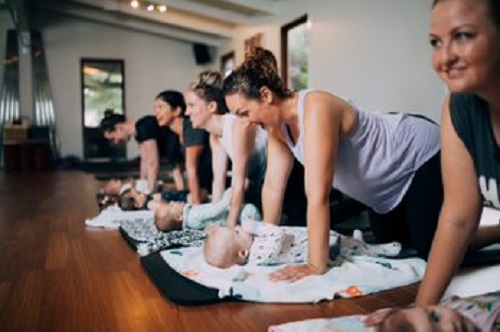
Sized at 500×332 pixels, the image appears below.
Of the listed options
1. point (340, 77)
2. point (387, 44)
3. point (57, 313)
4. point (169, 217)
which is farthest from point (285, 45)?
point (57, 313)

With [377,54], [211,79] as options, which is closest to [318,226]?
[211,79]

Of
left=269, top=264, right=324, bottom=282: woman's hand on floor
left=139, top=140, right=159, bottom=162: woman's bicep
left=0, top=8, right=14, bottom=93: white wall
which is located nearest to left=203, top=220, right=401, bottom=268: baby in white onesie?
left=269, top=264, right=324, bottom=282: woman's hand on floor

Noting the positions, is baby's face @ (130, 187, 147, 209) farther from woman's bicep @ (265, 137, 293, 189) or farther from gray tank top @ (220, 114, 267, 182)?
woman's bicep @ (265, 137, 293, 189)

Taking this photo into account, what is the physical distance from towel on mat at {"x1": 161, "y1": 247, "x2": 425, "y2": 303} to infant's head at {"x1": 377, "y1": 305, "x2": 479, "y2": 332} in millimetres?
720

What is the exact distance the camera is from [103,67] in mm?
9234

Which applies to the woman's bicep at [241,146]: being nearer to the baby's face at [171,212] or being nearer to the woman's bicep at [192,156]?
the baby's face at [171,212]

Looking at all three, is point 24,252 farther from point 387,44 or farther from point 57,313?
point 387,44

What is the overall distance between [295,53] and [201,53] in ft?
11.7

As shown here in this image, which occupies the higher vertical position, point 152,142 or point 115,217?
point 152,142

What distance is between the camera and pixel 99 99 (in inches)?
362

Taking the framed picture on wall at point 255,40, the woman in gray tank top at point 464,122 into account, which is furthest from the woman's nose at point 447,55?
the framed picture on wall at point 255,40

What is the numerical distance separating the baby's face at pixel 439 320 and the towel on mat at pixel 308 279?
75 cm

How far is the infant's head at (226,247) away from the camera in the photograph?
Answer: 2068 mm

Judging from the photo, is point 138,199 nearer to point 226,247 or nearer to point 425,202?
point 226,247
